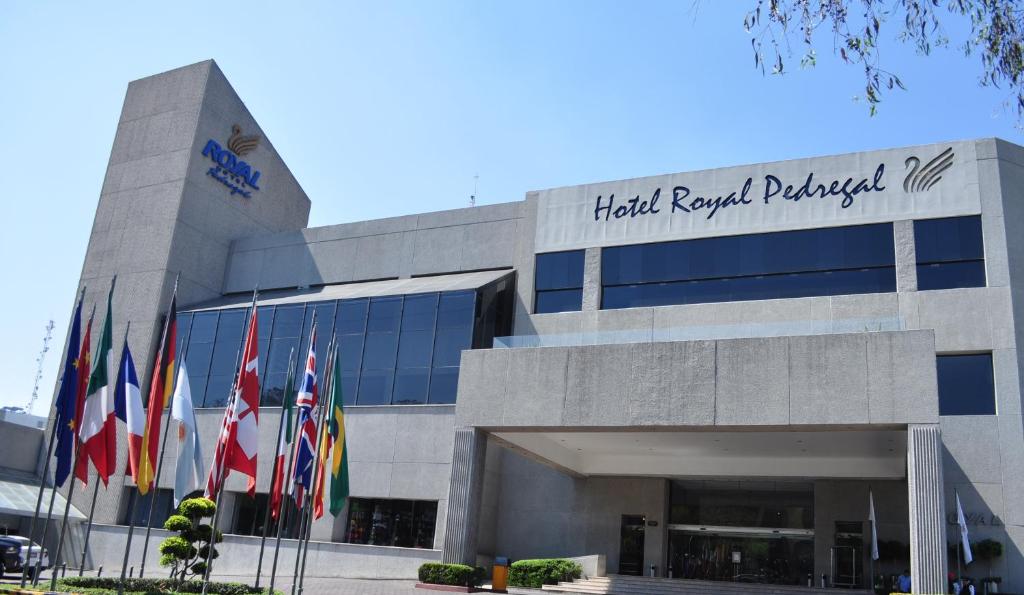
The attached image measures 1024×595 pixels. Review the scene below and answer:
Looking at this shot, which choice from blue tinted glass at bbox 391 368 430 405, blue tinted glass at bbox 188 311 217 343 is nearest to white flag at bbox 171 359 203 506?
blue tinted glass at bbox 391 368 430 405

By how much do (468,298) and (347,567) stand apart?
1142 cm

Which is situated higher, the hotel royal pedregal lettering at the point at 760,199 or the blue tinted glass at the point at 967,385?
the hotel royal pedregal lettering at the point at 760,199

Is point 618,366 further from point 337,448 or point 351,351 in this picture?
point 351,351

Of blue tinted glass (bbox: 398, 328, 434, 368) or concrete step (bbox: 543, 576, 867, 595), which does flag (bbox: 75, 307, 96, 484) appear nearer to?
concrete step (bbox: 543, 576, 867, 595)

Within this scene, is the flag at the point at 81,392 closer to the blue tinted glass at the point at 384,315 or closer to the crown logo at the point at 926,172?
the blue tinted glass at the point at 384,315

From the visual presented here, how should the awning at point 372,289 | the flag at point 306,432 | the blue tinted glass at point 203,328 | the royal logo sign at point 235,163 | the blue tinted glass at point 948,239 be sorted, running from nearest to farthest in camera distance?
the flag at point 306,432 < the blue tinted glass at point 948,239 < the awning at point 372,289 < the blue tinted glass at point 203,328 < the royal logo sign at point 235,163

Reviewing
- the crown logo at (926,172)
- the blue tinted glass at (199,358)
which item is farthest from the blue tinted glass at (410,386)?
the crown logo at (926,172)

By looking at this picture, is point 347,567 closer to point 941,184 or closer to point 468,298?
point 468,298

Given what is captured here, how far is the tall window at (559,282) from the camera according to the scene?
35.9 m

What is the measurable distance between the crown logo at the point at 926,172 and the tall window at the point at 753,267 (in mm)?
1718

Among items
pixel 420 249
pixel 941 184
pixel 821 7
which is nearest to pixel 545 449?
pixel 420 249

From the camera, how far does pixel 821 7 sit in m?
12.2

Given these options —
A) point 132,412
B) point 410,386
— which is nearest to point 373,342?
point 410,386

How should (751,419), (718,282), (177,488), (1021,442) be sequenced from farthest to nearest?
1. (718,282)
2. (1021,442)
3. (751,419)
4. (177,488)
